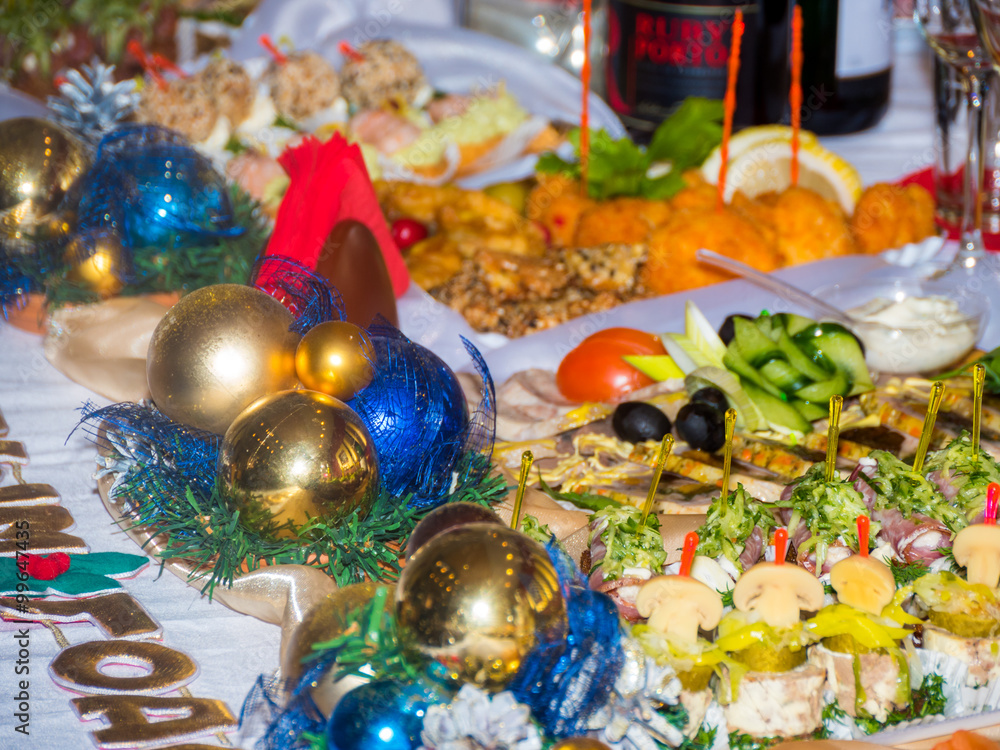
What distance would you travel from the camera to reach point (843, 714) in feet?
2.30

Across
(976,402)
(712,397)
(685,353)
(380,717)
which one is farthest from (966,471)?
(380,717)

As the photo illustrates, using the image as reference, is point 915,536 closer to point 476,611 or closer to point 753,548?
point 753,548

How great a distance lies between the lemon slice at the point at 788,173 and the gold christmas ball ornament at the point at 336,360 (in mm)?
1026

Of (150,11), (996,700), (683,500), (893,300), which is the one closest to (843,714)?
(996,700)

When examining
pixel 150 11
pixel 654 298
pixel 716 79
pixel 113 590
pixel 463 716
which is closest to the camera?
pixel 463 716

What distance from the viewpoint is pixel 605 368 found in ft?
3.95

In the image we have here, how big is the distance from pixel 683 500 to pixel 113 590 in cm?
51

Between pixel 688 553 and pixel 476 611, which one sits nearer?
pixel 476 611

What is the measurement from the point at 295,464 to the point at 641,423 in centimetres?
41

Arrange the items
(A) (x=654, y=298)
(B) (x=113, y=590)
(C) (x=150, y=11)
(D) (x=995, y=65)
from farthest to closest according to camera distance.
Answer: (C) (x=150, y=11) → (A) (x=654, y=298) → (D) (x=995, y=65) → (B) (x=113, y=590)

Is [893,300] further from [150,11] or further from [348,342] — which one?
[150,11]

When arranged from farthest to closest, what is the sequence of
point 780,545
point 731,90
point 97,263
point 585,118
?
1. point 585,118
2. point 731,90
3. point 97,263
4. point 780,545

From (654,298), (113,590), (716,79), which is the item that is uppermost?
(716,79)

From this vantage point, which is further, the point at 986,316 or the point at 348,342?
the point at 986,316
